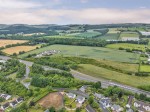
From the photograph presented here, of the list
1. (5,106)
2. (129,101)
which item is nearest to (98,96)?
(129,101)

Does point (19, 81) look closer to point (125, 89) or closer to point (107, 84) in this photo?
point (107, 84)

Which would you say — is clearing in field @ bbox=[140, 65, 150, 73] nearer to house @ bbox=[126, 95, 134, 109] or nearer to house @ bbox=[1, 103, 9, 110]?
house @ bbox=[126, 95, 134, 109]

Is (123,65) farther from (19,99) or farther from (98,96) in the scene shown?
(19,99)

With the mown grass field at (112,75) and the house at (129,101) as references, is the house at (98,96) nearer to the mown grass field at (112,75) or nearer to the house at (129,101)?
the house at (129,101)

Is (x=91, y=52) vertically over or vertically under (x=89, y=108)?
over

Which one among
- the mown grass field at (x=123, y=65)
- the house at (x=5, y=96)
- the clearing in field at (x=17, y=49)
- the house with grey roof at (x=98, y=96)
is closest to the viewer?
the house with grey roof at (x=98, y=96)

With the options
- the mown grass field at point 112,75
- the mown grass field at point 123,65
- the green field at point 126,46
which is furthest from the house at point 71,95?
the green field at point 126,46

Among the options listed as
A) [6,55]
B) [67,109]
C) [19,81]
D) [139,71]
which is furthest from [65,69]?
[6,55]
